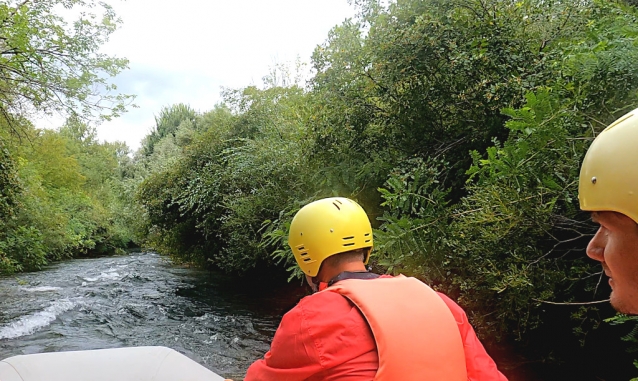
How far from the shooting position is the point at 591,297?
4426mm

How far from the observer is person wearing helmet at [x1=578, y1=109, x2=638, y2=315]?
2.43 feet

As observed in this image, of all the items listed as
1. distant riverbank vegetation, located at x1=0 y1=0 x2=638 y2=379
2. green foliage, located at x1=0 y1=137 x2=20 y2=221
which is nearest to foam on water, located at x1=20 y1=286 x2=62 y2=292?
green foliage, located at x1=0 y1=137 x2=20 y2=221

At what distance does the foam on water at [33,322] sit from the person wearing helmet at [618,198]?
10130 millimetres

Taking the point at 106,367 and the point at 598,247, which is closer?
the point at 598,247

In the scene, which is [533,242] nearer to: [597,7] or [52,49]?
[597,7]

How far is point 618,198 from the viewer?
75 cm

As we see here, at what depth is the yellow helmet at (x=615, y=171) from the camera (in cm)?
73

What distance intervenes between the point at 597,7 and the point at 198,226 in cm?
1248

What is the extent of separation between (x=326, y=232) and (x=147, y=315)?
9.64 m

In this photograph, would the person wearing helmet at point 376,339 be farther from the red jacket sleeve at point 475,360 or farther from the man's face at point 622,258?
the man's face at point 622,258

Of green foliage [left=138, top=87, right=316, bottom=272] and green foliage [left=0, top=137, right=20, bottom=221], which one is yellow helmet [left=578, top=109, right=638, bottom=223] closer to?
green foliage [left=138, top=87, right=316, bottom=272]

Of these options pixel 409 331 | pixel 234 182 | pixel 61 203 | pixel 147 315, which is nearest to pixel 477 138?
pixel 409 331

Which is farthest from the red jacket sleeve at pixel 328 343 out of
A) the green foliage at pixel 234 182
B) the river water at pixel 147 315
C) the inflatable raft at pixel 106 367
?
the green foliage at pixel 234 182

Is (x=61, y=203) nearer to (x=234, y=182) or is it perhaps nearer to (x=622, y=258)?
(x=234, y=182)
